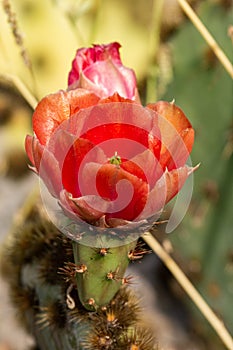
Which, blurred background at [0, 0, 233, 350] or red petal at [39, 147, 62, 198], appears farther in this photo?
blurred background at [0, 0, 233, 350]

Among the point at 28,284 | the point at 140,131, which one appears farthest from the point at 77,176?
the point at 28,284

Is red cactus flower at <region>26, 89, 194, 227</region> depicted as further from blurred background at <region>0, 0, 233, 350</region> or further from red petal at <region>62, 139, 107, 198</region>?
blurred background at <region>0, 0, 233, 350</region>

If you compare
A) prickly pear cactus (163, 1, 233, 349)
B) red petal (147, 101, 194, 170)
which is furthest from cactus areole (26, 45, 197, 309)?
prickly pear cactus (163, 1, 233, 349)

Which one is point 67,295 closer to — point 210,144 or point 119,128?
point 119,128

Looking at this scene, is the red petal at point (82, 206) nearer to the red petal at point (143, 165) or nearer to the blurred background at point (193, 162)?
the red petal at point (143, 165)

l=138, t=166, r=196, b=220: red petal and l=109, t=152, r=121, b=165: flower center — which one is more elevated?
l=109, t=152, r=121, b=165: flower center

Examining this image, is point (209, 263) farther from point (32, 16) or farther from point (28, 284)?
point (32, 16)

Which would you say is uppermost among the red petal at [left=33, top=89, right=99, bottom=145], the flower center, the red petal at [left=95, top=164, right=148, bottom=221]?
the red petal at [left=33, top=89, right=99, bottom=145]

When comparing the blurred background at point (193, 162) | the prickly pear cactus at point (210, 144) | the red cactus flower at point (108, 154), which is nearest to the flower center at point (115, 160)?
the red cactus flower at point (108, 154)
